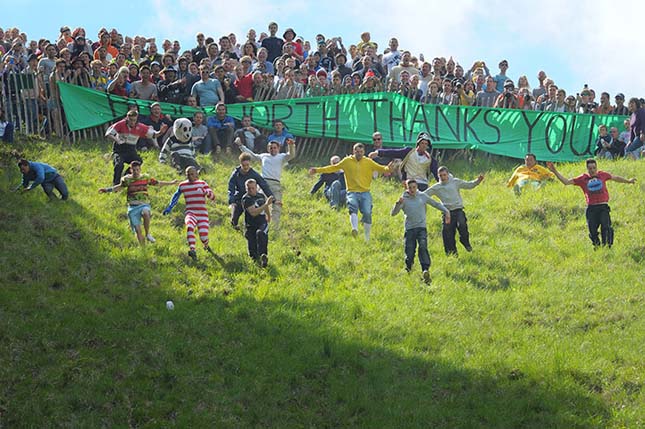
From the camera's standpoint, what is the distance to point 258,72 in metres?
22.5

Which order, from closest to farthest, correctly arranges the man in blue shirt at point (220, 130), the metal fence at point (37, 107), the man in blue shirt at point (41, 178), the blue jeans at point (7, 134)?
the man in blue shirt at point (41, 178), the blue jeans at point (7, 134), the metal fence at point (37, 107), the man in blue shirt at point (220, 130)

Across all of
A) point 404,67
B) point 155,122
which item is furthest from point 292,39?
point 155,122

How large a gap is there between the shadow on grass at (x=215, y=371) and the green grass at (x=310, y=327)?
0.09ft

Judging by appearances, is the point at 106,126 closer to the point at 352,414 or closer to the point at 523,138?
the point at 523,138

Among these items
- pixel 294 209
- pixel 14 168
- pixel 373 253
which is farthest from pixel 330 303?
pixel 14 168

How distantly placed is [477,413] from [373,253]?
551 centimetres

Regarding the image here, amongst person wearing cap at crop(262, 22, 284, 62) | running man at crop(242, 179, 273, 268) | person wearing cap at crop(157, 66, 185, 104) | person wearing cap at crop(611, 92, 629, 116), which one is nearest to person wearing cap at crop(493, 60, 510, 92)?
person wearing cap at crop(611, 92, 629, 116)

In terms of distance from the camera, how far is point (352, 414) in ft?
36.8

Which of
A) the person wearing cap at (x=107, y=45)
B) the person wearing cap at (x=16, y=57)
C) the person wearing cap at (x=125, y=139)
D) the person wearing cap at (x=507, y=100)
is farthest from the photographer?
the person wearing cap at (x=507, y=100)

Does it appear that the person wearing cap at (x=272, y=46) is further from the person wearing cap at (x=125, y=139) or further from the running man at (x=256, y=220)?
the running man at (x=256, y=220)

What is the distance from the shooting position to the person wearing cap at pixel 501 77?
2495cm

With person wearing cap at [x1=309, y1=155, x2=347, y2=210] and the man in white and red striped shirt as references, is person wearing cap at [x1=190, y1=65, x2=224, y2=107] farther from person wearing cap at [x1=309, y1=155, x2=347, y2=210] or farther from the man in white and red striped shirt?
the man in white and red striped shirt

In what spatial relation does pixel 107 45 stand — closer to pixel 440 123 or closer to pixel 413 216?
pixel 440 123

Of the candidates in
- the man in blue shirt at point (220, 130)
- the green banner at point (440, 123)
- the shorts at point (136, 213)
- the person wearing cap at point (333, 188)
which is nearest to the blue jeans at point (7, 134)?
the man in blue shirt at point (220, 130)
